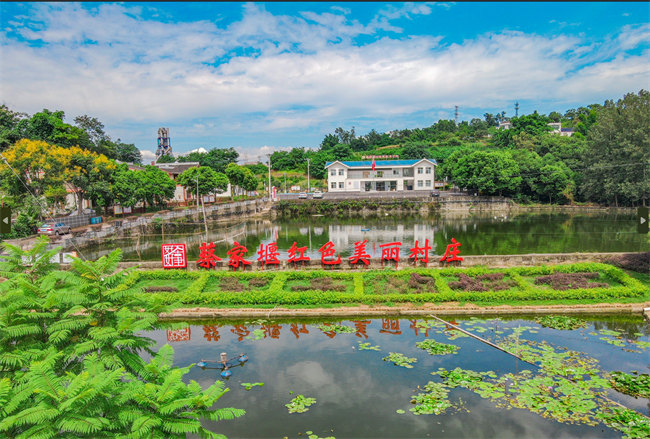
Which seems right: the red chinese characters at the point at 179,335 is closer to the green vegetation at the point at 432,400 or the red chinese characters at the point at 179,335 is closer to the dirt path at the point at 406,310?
the dirt path at the point at 406,310

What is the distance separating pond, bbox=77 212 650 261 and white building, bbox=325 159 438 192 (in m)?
19.7

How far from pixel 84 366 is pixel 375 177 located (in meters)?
71.9

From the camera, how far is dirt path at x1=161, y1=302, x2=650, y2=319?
17.6 m

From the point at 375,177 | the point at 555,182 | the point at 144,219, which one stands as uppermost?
the point at 375,177

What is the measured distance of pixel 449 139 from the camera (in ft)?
361

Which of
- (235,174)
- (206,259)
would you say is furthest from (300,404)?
(235,174)

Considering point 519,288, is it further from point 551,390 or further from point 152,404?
point 152,404

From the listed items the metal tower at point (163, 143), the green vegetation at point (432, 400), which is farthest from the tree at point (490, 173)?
the metal tower at point (163, 143)

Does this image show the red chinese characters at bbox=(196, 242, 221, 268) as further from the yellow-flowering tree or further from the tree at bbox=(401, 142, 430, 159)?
the tree at bbox=(401, 142, 430, 159)

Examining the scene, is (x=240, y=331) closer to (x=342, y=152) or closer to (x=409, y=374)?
(x=409, y=374)

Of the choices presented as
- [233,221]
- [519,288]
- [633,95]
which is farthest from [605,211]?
[233,221]

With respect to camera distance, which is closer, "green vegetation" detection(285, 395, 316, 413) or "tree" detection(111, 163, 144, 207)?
"green vegetation" detection(285, 395, 316, 413)

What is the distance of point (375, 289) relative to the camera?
65.0 feet

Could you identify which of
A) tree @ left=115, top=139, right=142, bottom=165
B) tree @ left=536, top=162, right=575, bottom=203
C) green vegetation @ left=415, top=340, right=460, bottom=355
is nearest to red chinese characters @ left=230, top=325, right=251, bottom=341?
green vegetation @ left=415, top=340, right=460, bottom=355
